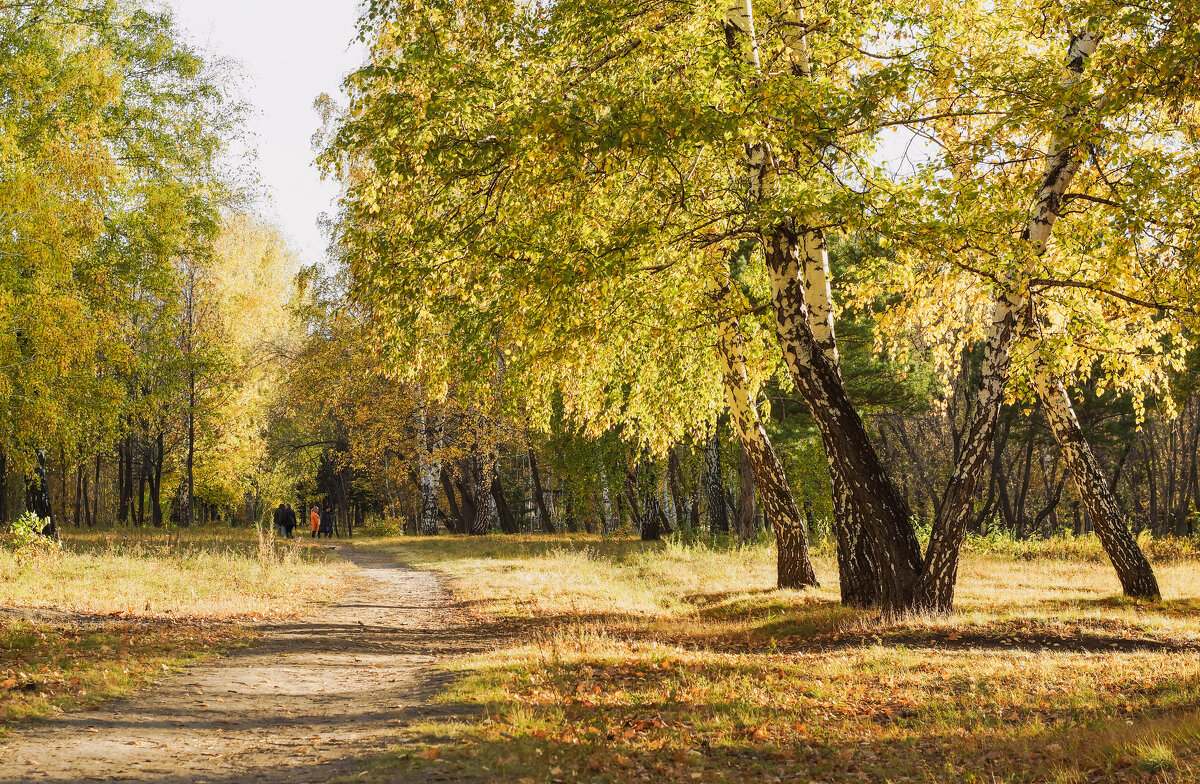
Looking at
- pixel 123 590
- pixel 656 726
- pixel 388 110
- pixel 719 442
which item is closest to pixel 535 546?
pixel 719 442

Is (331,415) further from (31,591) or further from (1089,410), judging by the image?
(1089,410)

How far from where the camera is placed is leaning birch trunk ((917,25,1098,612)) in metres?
10.3

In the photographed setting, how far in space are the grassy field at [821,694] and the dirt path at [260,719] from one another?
529mm

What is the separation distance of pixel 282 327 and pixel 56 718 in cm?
3628

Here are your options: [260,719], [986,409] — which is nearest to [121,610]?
Result: [260,719]

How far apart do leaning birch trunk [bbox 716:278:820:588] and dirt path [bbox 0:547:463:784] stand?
5.50 meters

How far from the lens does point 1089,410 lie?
96.0ft

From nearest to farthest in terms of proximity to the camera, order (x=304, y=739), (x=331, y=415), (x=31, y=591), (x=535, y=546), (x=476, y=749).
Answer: (x=476, y=749), (x=304, y=739), (x=31, y=591), (x=535, y=546), (x=331, y=415)

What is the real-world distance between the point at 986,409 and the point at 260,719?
8715 mm

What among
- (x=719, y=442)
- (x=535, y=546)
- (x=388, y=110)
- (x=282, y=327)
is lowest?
(x=535, y=546)

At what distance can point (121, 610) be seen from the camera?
1066 centimetres

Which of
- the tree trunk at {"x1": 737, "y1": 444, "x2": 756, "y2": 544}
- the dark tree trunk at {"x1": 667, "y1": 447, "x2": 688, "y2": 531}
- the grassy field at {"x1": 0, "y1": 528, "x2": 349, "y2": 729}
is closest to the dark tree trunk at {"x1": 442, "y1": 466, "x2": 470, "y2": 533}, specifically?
the dark tree trunk at {"x1": 667, "y1": 447, "x2": 688, "y2": 531}

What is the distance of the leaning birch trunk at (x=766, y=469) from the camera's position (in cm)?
1317

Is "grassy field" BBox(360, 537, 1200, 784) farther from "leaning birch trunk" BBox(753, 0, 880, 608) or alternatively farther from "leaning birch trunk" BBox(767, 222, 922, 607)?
"leaning birch trunk" BBox(767, 222, 922, 607)
